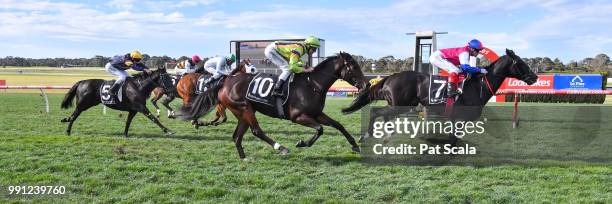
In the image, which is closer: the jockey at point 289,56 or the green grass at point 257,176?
the green grass at point 257,176

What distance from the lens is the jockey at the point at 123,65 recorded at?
1009 cm

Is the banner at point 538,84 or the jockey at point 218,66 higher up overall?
the jockey at point 218,66

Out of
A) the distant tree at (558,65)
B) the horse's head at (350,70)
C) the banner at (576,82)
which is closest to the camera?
the horse's head at (350,70)

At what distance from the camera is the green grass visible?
4727 millimetres

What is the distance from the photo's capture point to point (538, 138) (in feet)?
30.2

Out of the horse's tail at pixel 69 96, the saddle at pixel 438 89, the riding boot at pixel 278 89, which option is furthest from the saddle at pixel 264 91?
the horse's tail at pixel 69 96

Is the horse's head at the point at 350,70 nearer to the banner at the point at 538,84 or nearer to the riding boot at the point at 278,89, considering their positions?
the riding boot at the point at 278,89

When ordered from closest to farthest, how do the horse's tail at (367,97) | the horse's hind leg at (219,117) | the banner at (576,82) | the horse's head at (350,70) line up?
the horse's head at (350,70)
the horse's tail at (367,97)
the horse's hind leg at (219,117)
the banner at (576,82)

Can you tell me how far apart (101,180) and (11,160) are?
72.2 inches

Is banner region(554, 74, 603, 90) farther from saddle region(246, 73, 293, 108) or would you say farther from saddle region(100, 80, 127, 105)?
saddle region(246, 73, 293, 108)

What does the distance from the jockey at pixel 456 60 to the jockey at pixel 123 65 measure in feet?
18.3

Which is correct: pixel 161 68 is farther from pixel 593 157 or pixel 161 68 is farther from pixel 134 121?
pixel 593 157

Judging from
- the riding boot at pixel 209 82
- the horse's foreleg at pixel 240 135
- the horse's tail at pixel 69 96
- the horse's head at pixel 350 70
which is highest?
the horse's head at pixel 350 70

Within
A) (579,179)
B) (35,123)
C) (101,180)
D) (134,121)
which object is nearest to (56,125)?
(35,123)
